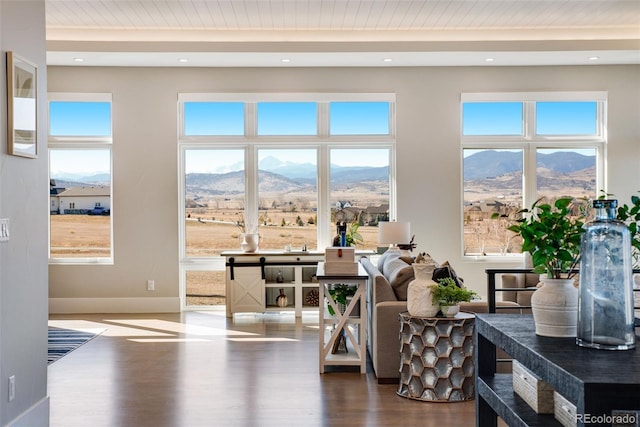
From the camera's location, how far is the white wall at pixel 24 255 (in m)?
3.04

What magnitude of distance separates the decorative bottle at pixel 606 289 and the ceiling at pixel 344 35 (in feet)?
16.3

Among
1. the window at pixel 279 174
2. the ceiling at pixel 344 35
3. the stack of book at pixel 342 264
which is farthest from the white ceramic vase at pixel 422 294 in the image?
the window at pixel 279 174

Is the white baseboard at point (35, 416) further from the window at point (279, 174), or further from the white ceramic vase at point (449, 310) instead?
the window at point (279, 174)

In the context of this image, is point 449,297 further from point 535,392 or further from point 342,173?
point 342,173

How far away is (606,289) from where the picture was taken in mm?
1653

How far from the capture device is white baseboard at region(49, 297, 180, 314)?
25.0 ft

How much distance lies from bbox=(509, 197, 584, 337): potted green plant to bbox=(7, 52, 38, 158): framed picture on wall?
102 inches

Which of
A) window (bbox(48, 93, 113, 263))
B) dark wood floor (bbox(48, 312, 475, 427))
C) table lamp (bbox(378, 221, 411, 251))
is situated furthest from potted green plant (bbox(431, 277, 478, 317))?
window (bbox(48, 93, 113, 263))

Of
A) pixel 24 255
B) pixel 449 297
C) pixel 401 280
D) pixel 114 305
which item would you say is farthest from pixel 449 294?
pixel 114 305

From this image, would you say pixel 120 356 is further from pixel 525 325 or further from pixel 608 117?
pixel 608 117

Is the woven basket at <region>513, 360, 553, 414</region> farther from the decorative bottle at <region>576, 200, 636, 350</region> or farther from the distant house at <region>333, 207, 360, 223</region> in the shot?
the distant house at <region>333, 207, 360, 223</region>

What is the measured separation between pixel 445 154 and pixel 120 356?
183 inches

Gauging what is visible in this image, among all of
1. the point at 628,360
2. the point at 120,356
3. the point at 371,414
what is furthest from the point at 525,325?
the point at 120,356

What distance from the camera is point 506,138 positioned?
25.9ft
